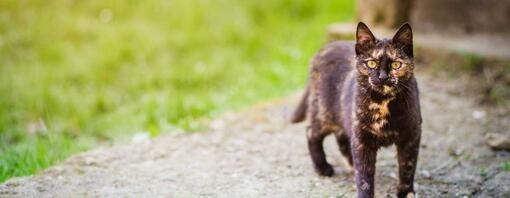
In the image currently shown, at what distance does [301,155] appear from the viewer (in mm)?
4746

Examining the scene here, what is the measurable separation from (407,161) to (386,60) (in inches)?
27.3

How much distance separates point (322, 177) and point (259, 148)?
0.79 m

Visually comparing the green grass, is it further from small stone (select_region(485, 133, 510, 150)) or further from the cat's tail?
small stone (select_region(485, 133, 510, 150))

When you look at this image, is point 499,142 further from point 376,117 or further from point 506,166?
point 376,117

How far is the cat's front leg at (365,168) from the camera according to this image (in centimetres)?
370

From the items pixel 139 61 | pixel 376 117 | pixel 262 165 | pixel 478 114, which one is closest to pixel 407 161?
pixel 376 117

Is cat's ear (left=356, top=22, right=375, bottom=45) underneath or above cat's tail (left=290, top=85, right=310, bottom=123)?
above

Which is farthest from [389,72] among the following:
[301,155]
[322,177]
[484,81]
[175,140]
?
[484,81]

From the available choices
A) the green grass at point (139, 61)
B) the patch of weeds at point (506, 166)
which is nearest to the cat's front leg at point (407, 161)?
the patch of weeds at point (506, 166)

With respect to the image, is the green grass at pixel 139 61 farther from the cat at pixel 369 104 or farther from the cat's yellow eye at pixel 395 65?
the cat's yellow eye at pixel 395 65

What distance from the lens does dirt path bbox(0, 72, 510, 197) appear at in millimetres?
4016

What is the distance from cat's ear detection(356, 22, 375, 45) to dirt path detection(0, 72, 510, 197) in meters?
0.97

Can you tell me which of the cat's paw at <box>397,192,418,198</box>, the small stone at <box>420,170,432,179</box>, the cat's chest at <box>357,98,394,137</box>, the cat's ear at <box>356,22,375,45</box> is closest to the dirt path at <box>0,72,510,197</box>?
the small stone at <box>420,170,432,179</box>

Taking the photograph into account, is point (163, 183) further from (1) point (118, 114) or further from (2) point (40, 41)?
(2) point (40, 41)
